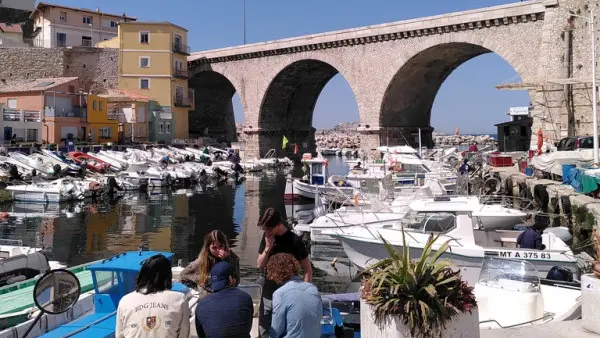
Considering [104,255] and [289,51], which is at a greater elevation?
[289,51]

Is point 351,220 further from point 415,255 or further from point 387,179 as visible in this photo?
point 387,179

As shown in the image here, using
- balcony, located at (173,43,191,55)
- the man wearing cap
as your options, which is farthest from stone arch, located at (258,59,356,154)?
the man wearing cap

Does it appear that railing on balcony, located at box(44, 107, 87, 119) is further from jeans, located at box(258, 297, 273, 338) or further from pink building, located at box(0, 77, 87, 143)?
jeans, located at box(258, 297, 273, 338)

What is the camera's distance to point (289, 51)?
141 feet

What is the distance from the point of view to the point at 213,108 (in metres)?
58.7

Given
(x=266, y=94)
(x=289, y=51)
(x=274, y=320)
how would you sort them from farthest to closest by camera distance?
(x=266, y=94)
(x=289, y=51)
(x=274, y=320)

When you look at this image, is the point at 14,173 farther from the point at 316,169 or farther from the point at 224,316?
the point at 224,316

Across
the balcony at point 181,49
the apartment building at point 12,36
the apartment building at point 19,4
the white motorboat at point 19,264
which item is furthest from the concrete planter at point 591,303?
the apartment building at point 12,36

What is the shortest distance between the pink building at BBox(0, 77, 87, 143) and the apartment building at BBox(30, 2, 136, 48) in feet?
43.4

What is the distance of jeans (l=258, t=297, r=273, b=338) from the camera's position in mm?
4926

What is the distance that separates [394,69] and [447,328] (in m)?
33.9

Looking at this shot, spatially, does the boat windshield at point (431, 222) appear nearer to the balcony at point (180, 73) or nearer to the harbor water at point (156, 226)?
the harbor water at point (156, 226)

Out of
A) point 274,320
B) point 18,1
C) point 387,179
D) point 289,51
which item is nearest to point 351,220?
point 387,179

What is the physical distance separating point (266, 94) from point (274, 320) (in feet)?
140
